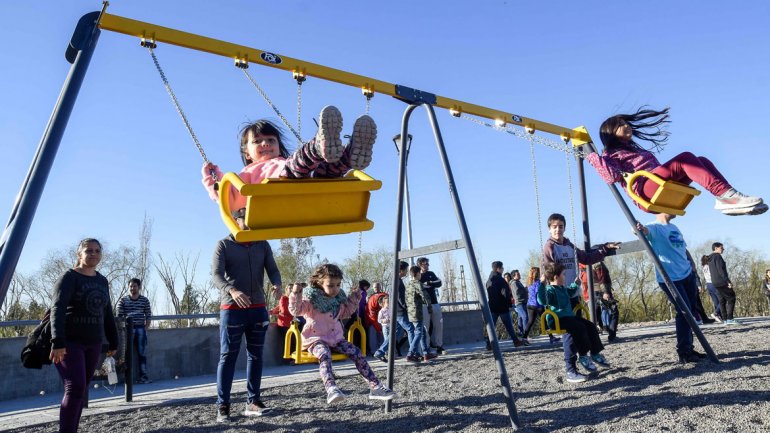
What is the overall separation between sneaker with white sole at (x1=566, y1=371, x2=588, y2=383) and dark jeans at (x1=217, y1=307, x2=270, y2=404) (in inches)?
108

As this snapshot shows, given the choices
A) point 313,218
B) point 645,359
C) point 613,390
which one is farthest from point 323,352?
point 645,359

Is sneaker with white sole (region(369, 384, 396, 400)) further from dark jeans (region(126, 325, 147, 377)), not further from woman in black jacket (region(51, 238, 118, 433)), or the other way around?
dark jeans (region(126, 325, 147, 377))

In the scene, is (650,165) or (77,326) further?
(650,165)

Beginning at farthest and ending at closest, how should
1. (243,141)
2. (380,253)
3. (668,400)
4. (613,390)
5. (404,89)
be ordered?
(380,253) → (404,89) → (613,390) → (243,141) → (668,400)

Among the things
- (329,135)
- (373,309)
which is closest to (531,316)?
(373,309)

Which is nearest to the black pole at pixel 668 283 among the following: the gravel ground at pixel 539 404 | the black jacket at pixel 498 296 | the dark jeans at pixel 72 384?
the gravel ground at pixel 539 404

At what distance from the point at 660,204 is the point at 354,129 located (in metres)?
3.11

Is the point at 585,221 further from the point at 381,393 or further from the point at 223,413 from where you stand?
Answer: the point at 223,413

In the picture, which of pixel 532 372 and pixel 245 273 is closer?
pixel 245 273

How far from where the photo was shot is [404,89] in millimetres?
4898

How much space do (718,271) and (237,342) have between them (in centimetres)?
1062

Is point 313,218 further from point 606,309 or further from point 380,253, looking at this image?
point 380,253

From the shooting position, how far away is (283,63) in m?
4.55

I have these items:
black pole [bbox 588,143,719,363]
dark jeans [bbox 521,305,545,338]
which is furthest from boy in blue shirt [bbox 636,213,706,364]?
dark jeans [bbox 521,305,545,338]
